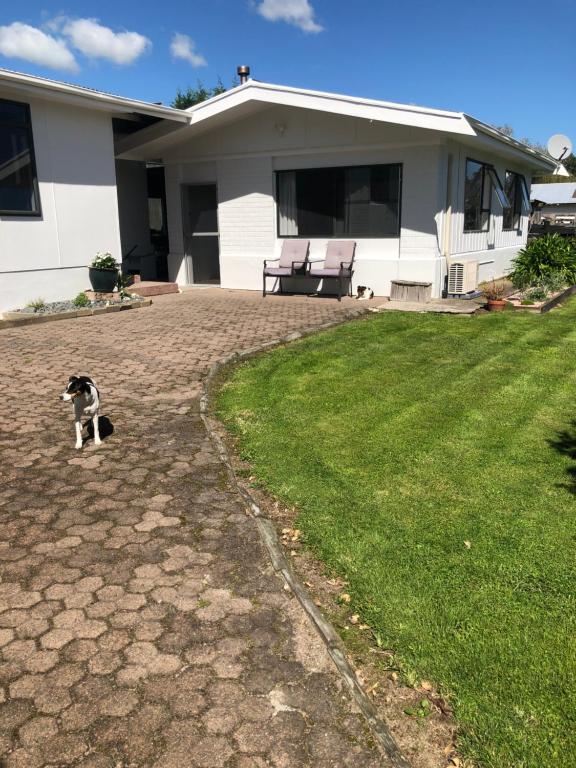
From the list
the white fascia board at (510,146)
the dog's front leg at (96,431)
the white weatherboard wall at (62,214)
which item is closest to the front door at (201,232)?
the white weatherboard wall at (62,214)

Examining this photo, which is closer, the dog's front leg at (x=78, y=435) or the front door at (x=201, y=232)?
the dog's front leg at (x=78, y=435)

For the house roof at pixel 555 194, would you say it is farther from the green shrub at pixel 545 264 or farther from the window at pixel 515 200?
the green shrub at pixel 545 264

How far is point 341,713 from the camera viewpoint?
2.26 metres

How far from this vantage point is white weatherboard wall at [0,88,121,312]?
35.4ft

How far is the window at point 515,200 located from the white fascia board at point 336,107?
6609 millimetres

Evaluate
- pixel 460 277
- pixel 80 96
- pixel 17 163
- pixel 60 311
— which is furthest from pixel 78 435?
pixel 460 277

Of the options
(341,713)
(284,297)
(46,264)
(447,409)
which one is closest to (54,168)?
(46,264)

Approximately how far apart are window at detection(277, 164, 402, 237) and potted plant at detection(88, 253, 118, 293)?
3.83m

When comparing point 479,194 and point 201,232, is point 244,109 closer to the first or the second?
point 201,232

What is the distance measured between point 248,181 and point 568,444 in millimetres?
10655

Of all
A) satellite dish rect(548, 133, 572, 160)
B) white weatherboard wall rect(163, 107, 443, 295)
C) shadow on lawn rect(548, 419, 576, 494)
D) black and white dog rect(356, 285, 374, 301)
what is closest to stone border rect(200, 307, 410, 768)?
shadow on lawn rect(548, 419, 576, 494)

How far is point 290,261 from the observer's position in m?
13.1

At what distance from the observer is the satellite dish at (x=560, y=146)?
20359 mm

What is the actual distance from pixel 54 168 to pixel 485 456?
10045mm
